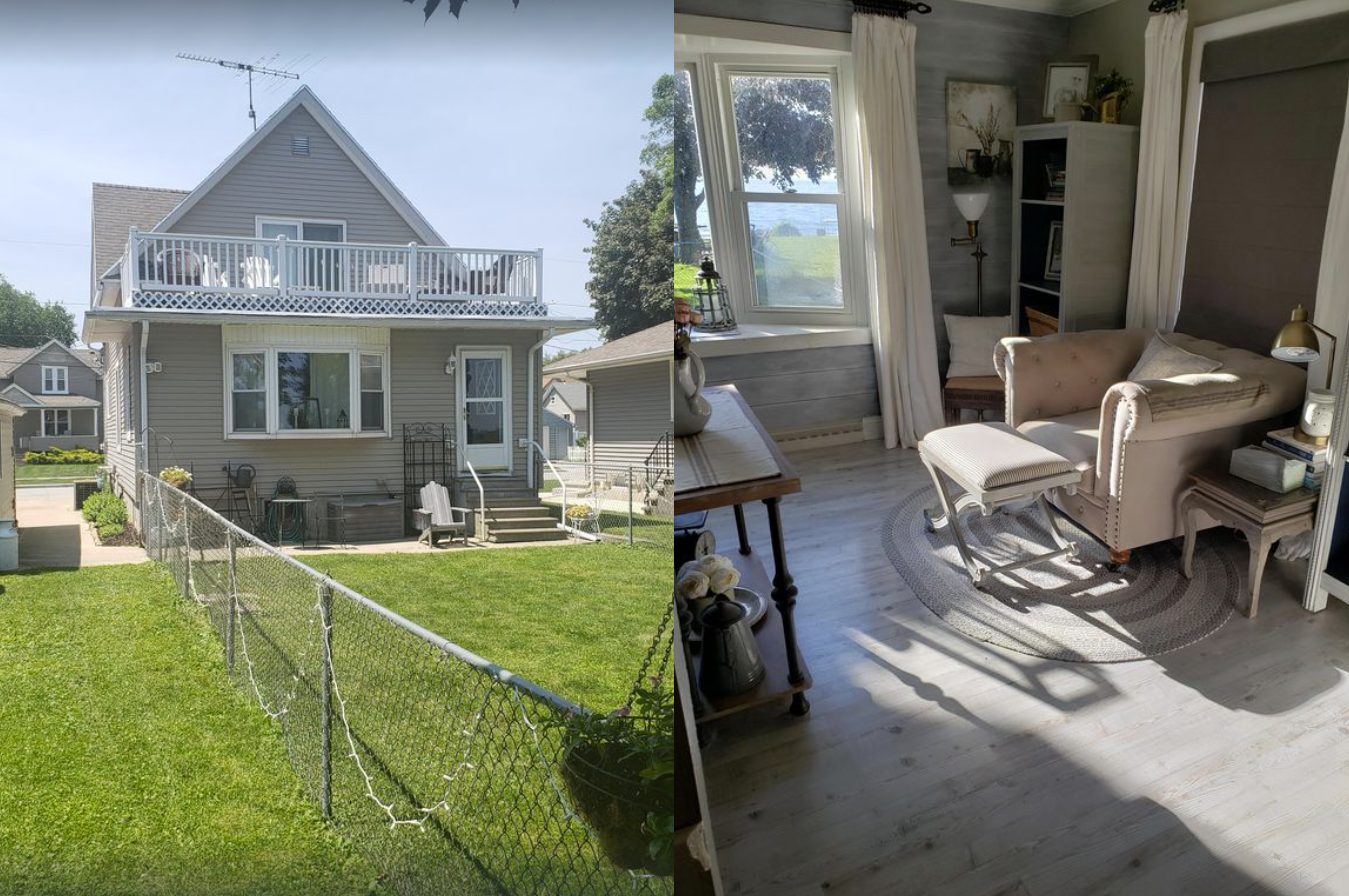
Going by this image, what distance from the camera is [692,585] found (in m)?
1.51

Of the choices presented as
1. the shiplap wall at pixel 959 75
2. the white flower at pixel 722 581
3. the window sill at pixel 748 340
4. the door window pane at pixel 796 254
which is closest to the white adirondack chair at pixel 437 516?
the white flower at pixel 722 581

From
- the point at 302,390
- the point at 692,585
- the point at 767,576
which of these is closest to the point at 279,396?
the point at 302,390

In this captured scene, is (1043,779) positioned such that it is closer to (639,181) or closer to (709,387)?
(709,387)

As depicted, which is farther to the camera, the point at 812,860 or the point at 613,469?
the point at 812,860

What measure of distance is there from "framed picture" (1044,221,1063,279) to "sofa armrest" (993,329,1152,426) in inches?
5.8

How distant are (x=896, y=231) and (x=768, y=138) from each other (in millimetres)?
435

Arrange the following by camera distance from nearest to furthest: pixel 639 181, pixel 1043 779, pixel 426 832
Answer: pixel 639 181 < pixel 426 832 < pixel 1043 779

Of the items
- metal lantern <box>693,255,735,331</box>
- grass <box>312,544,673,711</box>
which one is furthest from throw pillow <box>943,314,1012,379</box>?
grass <box>312,544,673,711</box>

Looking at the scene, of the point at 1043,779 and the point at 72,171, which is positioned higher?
the point at 72,171

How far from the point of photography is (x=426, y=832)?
111 centimetres

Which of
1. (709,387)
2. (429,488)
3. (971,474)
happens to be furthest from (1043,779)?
(429,488)

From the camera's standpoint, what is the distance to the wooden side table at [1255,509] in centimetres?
162

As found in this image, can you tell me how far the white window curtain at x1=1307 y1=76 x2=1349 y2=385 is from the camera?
1.37 m

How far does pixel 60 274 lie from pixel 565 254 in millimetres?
602
